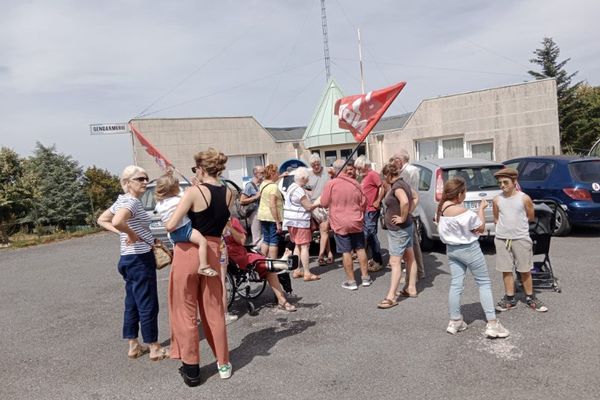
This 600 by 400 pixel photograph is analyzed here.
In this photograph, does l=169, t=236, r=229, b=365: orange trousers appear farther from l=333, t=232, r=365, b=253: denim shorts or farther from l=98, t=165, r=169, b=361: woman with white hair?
l=333, t=232, r=365, b=253: denim shorts

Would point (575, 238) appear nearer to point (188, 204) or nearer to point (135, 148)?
point (188, 204)

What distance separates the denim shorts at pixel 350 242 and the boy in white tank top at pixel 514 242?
6.05 feet

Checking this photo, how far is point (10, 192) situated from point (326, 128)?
1352 centimetres

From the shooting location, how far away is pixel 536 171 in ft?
31.8

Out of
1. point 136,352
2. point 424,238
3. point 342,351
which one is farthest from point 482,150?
point 136,352

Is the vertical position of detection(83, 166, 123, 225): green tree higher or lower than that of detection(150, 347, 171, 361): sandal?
→ higher

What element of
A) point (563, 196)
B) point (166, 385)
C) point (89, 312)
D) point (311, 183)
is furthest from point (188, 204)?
point (563, 196)

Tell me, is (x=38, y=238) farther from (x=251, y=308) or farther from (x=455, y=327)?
(x=455, y=327)

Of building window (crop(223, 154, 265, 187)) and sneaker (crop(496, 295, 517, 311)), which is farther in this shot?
building window (crop(223, 154, 265, 187))

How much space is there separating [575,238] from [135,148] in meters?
16.4

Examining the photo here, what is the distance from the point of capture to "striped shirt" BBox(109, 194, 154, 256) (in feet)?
14.1

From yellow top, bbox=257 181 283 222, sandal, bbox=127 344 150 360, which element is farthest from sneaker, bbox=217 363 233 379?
yellow top, bbox=257 181 283 222

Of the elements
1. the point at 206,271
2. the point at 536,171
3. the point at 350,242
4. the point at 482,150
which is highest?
the point at 482,150

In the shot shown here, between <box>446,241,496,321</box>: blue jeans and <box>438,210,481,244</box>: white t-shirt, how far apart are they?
0.06 meters
